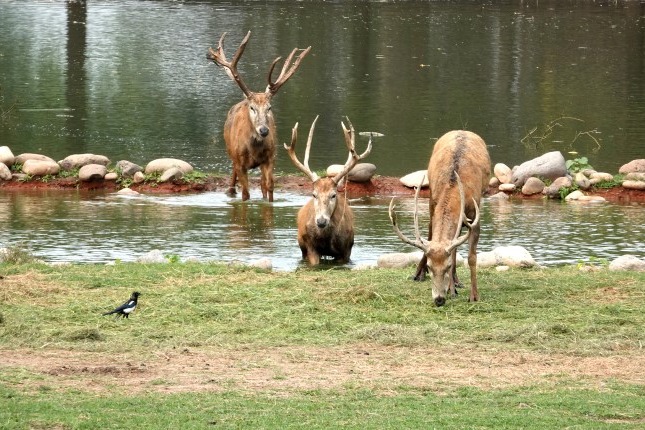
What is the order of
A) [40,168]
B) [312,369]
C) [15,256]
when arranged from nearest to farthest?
[312,369]
[15,256]
[40,168]

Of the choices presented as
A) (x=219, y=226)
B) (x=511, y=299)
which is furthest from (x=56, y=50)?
(x=511, y=299)

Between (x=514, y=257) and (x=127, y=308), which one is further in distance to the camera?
(x=514, y=257)

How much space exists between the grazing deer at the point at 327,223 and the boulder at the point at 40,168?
24.7ft

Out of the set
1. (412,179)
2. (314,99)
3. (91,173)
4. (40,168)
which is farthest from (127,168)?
(314,99)

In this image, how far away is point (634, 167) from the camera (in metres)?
22.7

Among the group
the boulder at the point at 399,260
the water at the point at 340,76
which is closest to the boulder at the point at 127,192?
the water at the point at 340,76

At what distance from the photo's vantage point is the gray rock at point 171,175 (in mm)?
22297

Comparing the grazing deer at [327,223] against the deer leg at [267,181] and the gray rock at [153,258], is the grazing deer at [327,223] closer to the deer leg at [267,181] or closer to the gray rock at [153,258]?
the gray rock at [153,258]

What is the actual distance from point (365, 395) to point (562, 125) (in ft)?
68.0

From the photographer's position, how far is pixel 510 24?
52656 millimetres

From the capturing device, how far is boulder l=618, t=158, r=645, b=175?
22641mm

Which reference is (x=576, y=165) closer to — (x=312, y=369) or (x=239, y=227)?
(x=239, y=227)

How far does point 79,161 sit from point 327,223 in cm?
839

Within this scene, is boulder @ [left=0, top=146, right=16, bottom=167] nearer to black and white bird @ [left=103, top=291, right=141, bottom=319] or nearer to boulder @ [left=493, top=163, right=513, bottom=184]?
boulder @ [left=493, top=163, right=513, bottom=184]
